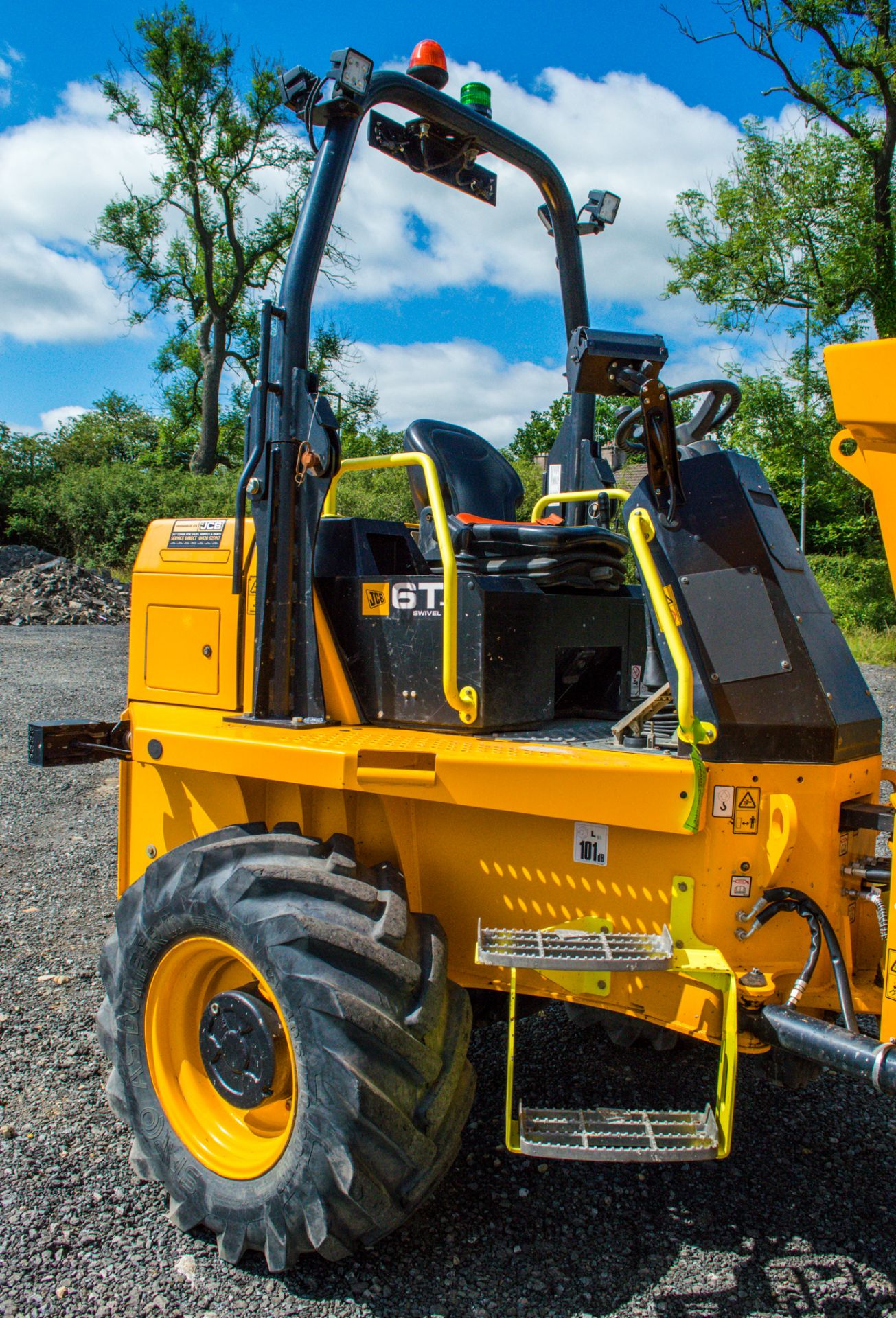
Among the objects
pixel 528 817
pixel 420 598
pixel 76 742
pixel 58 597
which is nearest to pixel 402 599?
pixel 420 598

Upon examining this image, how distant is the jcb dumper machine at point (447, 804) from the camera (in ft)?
7.82

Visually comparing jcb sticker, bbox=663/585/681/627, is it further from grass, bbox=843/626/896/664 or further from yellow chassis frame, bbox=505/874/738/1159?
grass, bbox=843/626/896/664

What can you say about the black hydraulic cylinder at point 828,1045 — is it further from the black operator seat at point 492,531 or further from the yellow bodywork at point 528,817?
the black operator seat at point 492,531

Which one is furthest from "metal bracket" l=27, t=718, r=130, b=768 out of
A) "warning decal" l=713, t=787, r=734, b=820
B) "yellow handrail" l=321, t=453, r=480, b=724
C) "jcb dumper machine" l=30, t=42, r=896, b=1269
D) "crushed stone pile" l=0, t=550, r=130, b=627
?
"crushed stone pile" l=0, t=550, r=130, b=627

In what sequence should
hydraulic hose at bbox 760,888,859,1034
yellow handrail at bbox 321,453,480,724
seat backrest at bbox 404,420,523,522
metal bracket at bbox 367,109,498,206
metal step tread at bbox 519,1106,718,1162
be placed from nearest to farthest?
metal step tread at bbox 519,1106,718,1162
hydraulic hose at bbox 760,888,859,1034
yellow handrail at bbox 321,453,480,724
metal bracket at bbox 367,109,498,206
seat backrest at bbox 404,420,523,522

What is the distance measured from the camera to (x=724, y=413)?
10.5 ft

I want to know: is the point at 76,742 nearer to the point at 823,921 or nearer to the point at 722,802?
the point at 722,802

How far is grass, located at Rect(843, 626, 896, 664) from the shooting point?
15.3 m

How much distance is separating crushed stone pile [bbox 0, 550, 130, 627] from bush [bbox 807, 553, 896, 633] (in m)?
12.5

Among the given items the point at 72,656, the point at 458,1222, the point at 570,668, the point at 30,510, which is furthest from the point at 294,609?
the point at 30,510

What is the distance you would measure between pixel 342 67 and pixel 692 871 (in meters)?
2.48

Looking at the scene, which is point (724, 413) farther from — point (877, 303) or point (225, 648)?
point (877, 303)

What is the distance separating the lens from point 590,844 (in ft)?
8.50

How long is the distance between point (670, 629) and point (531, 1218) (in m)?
1.69
